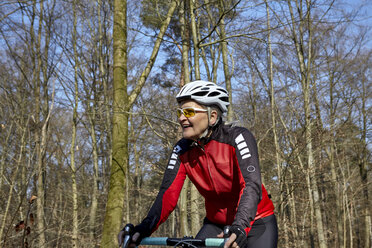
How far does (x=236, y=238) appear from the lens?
82.9 inches

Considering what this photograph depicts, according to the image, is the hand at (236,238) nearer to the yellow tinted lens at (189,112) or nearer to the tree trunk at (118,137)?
the yellow tinted lens at (189,112)

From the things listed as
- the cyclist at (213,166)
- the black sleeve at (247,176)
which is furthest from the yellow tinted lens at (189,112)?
the black sleeve at (247,176)

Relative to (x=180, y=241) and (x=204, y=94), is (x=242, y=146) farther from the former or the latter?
(x=180, y=241)

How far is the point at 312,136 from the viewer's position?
11609mm

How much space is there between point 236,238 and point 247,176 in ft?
2.05

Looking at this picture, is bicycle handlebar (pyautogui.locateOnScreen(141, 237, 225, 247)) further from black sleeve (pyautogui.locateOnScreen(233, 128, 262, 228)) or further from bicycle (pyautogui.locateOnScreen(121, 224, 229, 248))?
black sleeve (pyautogui.locateOnScreen(233, 128, 262, 228))

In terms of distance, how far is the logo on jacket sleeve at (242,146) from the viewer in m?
2.72

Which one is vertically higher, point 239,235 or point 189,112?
point 189,112

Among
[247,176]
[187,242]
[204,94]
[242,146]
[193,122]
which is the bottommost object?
[187,242]

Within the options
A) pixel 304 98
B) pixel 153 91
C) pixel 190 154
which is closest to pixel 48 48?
pixel 153 91

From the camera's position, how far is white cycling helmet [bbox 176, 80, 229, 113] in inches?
112

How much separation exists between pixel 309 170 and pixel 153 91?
8.62 metres

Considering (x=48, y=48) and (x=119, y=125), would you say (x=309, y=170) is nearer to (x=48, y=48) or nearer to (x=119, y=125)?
(x=119, y=125)

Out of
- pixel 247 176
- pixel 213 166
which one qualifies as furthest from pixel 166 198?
pixel 247 176
